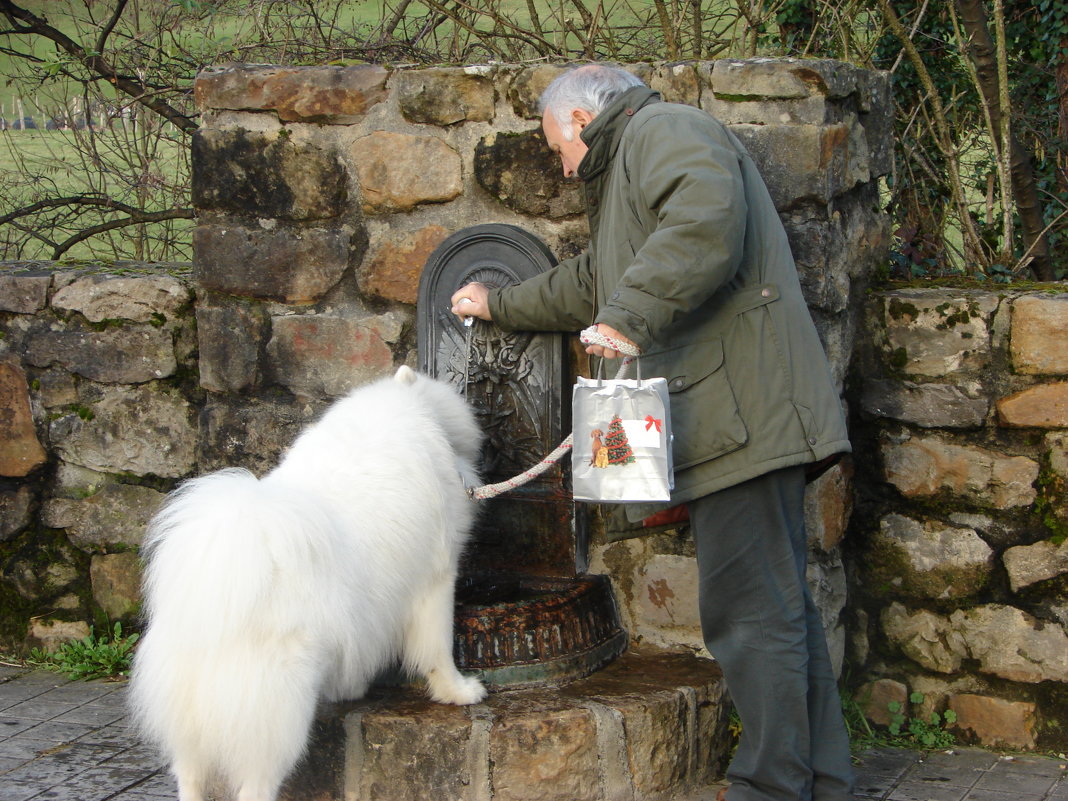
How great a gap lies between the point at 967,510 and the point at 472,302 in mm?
1826

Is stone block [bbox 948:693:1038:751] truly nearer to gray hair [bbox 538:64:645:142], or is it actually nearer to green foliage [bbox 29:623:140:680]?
gray hair [bbox 538:64:645:142]

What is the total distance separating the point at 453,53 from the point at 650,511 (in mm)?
2554

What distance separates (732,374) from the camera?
9.07ft

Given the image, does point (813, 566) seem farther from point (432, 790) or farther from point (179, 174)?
point (179, 174)

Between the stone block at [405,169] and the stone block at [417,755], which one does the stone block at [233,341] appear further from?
the stone block at [417,755]

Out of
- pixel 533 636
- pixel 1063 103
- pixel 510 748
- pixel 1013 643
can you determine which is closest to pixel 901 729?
pixel 1013 643

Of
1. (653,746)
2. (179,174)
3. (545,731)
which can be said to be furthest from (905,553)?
(179,174)

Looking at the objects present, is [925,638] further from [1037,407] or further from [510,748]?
[510,748]

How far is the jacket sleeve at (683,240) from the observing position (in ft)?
8.41

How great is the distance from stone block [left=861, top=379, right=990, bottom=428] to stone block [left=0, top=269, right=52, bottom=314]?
3.11 meters

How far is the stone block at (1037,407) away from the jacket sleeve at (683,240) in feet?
4.71

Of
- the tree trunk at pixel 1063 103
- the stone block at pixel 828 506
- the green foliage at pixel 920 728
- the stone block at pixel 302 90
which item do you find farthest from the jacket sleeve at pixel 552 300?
the tree trunk at pixel 1063 103

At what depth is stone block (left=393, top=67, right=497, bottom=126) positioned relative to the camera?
11.7 feet

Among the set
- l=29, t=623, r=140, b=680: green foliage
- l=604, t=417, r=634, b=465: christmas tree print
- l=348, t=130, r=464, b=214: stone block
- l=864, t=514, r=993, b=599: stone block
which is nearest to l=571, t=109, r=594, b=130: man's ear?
l=348, t=130, r=464, b=214: stone block
